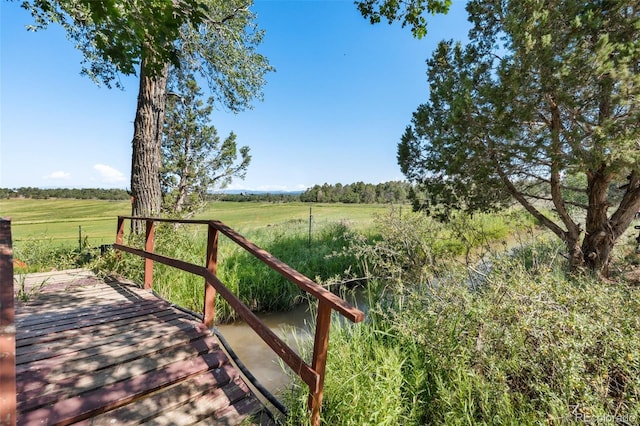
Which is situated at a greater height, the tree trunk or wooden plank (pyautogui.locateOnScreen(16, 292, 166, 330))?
the tree trunk

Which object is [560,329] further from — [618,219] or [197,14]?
[618,219]

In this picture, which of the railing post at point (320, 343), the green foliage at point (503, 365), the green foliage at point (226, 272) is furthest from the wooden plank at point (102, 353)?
the green foliage at point (226, 272)

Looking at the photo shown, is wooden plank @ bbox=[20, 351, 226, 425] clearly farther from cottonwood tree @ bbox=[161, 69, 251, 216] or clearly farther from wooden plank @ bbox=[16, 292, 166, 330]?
cottonwood tree @ bbox=[161, 69, 251, 216]

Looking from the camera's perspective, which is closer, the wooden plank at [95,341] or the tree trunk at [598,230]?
the wooden plank at [95,341]

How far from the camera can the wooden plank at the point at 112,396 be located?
1.75 m

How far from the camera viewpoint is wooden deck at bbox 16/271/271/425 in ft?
6.18

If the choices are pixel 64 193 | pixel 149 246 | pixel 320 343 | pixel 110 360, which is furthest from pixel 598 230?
pixel 64 193

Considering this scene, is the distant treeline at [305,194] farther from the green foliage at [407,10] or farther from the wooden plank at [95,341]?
the wooden plank at [95,341]

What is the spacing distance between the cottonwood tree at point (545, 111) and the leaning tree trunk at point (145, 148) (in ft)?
17.6

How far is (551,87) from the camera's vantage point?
412cm

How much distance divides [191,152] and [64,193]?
25.2 metres

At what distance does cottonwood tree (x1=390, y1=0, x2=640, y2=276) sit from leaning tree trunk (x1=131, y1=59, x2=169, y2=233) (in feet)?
17.6

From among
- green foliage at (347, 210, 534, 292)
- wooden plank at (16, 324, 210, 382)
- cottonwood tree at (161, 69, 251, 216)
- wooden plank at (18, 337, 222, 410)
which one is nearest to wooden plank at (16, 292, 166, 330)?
wooden plank at (16, 324, 210, 382)

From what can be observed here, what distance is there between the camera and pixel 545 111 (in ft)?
15.9
